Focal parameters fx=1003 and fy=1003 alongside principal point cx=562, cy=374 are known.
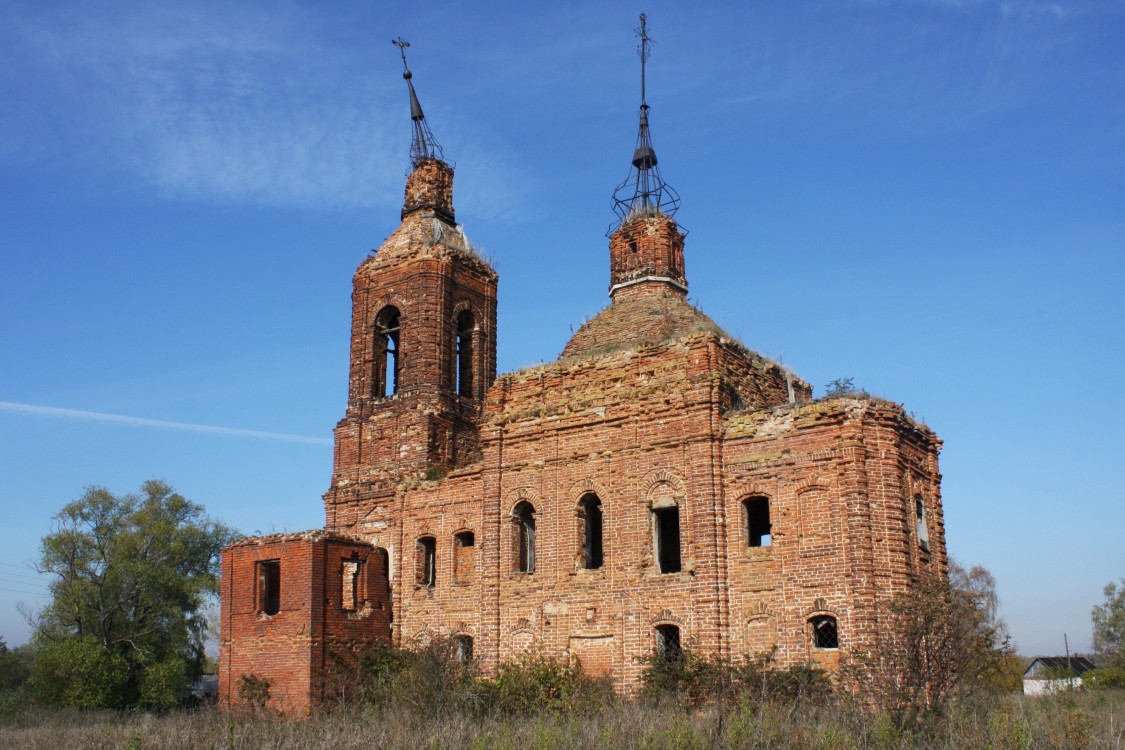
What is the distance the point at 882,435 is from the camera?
53.5 ft

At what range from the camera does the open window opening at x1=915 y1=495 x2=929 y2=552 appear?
56.4 ft

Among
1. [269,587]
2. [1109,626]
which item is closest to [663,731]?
[269,587]

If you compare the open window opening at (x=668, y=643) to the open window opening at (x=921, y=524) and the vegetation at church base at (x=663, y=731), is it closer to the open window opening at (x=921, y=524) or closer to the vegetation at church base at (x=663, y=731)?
the vegetation at church base at (x=663, y=731)

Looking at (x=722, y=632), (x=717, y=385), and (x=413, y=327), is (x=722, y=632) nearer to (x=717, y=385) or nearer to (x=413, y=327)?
(x=717, y=385)

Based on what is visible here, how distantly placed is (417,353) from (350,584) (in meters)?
5.75

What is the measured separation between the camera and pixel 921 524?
1738 centimetres

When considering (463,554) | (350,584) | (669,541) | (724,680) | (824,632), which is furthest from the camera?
(669,541)

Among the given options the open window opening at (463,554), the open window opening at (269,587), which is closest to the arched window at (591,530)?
the open window opening at (463,554)

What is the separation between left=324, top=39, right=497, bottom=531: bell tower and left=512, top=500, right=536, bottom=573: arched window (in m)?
3.10

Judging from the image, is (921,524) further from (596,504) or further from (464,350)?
(464,350)

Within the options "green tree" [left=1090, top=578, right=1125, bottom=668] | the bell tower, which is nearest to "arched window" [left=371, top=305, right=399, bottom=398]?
the bell tower

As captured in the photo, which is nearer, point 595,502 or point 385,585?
point 595,502

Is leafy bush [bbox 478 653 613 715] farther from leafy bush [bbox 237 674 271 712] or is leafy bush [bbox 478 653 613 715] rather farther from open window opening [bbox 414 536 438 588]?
leafy bush [bbox 237 674 271 712]

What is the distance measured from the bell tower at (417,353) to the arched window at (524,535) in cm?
310
